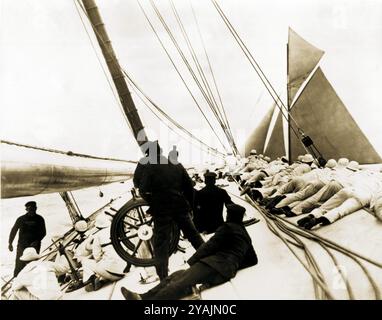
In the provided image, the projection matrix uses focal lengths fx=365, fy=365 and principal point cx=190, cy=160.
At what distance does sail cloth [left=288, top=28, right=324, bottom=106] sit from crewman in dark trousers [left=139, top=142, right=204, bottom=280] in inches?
854

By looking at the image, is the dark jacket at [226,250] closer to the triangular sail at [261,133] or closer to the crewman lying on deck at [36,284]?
the crewman lying on deck at [36,284]

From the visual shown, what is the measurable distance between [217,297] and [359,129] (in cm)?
2157

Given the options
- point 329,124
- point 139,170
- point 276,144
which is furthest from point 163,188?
point 276,144

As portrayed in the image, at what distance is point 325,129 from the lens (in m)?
22.4

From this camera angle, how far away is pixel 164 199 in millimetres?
3580

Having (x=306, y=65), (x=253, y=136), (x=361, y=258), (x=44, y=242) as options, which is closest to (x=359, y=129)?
(x=306, y=65)

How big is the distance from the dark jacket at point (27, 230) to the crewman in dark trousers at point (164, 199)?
9.17 feet

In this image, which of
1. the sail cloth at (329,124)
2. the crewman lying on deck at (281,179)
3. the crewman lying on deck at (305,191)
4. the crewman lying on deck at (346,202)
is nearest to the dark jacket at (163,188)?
the crewman lying on deck at (346,202)

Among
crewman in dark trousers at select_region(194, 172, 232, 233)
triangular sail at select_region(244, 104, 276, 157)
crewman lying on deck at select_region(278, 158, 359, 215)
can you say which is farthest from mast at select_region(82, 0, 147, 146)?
triangular sail at select_region(244, 104, 276, 157)

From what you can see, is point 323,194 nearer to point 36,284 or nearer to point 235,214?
point 235,214

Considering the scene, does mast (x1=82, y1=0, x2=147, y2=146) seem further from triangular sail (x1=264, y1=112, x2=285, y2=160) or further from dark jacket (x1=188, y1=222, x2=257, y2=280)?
triangular sail (x1=264, y1=112, x2=285, y2=160)

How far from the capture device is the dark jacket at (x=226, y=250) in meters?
3.17

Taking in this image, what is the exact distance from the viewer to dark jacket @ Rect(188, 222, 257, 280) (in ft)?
10.4
